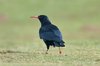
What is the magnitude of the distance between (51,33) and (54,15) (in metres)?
30.2

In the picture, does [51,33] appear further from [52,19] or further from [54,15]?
[54,15]

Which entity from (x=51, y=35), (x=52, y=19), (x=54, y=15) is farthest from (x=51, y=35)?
(x=54, y=15)

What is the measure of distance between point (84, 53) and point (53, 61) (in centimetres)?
221

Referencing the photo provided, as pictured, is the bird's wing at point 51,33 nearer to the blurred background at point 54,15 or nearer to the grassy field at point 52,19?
the grassy field at point 52,19

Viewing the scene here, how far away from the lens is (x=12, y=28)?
41.7 m

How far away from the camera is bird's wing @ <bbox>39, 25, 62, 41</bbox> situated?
689 inches

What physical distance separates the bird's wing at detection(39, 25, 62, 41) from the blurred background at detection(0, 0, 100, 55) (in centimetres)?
1974

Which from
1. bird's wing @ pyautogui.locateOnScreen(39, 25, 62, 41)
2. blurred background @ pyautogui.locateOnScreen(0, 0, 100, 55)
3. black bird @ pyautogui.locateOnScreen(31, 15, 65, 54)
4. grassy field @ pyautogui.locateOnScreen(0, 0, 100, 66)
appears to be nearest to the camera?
black bird @ pyautogui.locateOnScreen(31, 15, 65, 54)

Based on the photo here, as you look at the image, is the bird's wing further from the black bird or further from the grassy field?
the grassy field

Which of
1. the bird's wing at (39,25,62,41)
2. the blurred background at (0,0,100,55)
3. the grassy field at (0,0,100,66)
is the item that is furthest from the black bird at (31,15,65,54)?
the blurred background at (0,0,100,55)

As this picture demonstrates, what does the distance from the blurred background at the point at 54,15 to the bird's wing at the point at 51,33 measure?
19.7 m

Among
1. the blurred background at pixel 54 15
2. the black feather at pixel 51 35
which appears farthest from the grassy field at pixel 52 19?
the black feather at pixel 51 35

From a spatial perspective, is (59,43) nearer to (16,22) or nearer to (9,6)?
(16,22)

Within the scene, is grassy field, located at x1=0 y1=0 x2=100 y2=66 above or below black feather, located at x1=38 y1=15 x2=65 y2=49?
above
